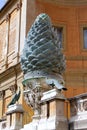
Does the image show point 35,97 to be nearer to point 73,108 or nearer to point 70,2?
point 73,108

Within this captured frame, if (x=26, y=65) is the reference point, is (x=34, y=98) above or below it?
below

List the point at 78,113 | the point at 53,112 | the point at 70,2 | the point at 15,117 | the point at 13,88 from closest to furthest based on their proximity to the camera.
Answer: the point at 78,113 → the point at 53,112 → the point at 15,117 → the point at 13,88 → the point at 70,2

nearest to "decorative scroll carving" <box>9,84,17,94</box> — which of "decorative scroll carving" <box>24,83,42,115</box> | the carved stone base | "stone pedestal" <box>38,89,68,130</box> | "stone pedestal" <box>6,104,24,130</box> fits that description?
"stone pedestal" <box>6,104,24,130</box>

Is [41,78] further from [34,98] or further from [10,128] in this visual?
[10,128]

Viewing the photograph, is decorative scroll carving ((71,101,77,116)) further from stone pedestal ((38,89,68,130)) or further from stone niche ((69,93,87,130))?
stone pedestal ((38,89,68,130))

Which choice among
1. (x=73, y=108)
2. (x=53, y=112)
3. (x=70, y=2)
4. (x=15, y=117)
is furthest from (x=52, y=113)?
(x=70, y=2)

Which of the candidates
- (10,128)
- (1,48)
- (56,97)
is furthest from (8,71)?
(56,97)

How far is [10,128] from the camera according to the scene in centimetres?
868

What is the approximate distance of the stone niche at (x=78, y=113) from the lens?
21.2 feet

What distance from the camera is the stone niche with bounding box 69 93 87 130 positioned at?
647 cm

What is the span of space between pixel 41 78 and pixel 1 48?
14445 millimetres

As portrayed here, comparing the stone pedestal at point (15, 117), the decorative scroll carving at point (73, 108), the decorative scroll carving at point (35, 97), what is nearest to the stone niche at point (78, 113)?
the decorative scroll carving at point (73, 108)

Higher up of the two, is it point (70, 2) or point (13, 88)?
point (70, 2)

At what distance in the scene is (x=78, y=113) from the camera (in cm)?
674
